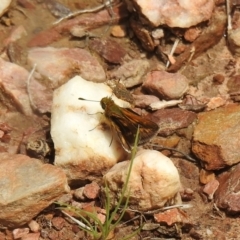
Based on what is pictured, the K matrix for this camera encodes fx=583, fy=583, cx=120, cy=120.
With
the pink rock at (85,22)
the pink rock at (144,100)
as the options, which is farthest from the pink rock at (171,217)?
the pink rock at (85,22)

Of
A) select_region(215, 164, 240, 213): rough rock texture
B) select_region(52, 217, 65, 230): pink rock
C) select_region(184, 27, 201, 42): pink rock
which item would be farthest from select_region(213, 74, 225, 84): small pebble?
select_region(52, 217, 65, 230): pink rock

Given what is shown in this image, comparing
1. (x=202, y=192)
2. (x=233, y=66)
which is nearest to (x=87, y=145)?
(x=202, y=192)

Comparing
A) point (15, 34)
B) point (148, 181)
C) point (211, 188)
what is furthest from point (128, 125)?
point (15, 34)

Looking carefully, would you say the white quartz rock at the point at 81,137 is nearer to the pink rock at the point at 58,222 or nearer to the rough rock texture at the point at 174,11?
the pink rock at the point at 58,222

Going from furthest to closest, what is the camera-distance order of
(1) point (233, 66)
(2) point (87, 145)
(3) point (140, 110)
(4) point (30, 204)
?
(1) point (233, 66), (3) point (140, 110), (2) point (87, 145), (4) point (30, 204)

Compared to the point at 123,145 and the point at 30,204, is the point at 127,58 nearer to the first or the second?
the point at 123,145

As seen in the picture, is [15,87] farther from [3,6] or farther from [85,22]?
→ [85,22]
